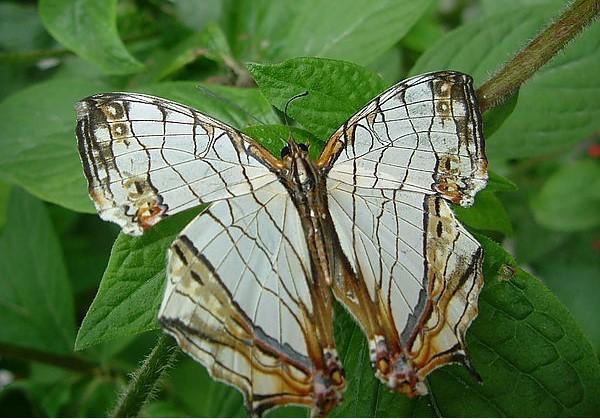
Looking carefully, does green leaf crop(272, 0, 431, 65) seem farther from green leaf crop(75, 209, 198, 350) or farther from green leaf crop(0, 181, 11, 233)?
green leaf crop(0, 181, 11, 233)

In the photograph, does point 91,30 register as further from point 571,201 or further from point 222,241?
point 571,201

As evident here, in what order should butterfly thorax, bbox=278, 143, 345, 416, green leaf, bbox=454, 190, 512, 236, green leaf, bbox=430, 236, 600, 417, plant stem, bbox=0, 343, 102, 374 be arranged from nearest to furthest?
butterfly thorax, bbox=278, 143, 345, 416
green leaf, bbox=430, 236, 600, 417
green leaf, bbox=454, 190, 512, 236
plant stem, bbox=0, 343, 102, 374

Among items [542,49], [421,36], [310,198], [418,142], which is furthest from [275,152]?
[421,36]

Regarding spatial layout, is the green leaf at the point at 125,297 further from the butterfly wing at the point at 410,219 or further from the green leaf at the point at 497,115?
the green leaf at the point at 497,115

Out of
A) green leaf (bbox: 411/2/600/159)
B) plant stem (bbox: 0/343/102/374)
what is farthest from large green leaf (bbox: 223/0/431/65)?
plant stem (bbox: 0/343/102/374)

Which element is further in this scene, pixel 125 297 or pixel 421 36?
pixel 421 36

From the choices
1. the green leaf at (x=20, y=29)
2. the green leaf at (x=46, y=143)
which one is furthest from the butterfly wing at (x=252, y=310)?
the green leaf at (x=20, y=29)

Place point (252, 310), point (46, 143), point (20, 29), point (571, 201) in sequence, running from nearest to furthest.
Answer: point (252, 310)
point (46, 143)
point (20, 29)
point (571, 201)
